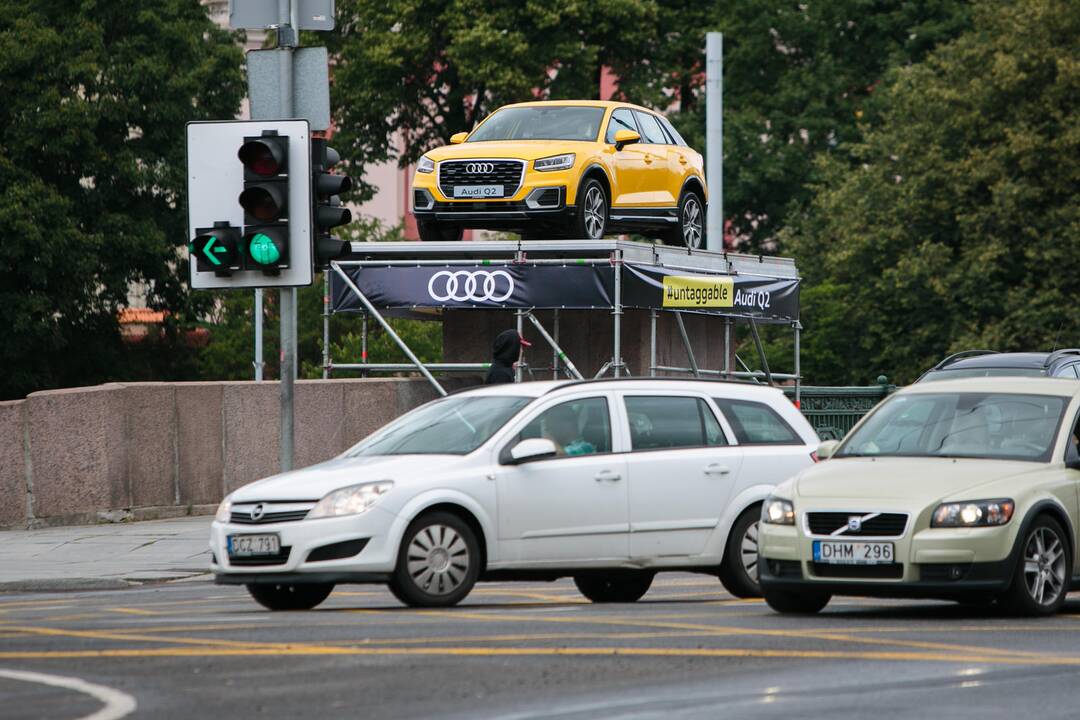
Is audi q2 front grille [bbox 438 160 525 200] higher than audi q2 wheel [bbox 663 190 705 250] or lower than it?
higher

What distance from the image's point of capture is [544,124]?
2514 cm

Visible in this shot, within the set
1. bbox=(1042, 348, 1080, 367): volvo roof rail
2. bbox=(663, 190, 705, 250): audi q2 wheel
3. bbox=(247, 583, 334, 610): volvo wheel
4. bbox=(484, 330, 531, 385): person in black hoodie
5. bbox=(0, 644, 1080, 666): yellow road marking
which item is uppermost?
bbox=(663, 190, 705, 250): audi q2 wheel

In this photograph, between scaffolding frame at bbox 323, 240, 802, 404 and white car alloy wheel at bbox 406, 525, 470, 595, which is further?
scaffolding frame at bbox 323, 240, 802, 404

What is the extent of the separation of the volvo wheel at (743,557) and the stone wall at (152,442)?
9.69 metres

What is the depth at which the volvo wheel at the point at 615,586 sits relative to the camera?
48.6 feet

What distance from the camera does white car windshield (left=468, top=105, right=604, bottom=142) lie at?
24.9m

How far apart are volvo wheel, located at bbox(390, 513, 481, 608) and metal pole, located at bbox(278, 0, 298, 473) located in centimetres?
322

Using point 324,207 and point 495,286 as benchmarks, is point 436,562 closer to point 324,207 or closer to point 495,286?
point 324,207

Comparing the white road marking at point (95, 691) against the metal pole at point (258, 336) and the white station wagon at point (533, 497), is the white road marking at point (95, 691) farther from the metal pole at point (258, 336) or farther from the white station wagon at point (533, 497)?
the metal pole at point (258, 336)

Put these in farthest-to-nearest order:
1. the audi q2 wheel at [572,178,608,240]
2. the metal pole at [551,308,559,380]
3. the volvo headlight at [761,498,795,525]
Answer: the metal pole at [551,308,559,380] → the audi q2 wheel at [572,178,608,240] → the volvo headlight at [761,498,795,525]

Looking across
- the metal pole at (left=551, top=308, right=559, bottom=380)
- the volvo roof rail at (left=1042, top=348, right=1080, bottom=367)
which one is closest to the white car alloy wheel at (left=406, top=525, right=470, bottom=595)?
the volvo roof rail at (left=1042, top=348, right=1080, bottom=367)

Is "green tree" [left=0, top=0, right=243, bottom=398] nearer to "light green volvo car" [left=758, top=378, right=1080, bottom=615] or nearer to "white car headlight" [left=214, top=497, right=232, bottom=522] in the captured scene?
"white car headlight" [left=214, top=497, right=232, bottom=522]

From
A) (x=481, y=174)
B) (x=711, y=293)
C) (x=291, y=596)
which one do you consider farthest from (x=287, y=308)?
(x=711, y=293)

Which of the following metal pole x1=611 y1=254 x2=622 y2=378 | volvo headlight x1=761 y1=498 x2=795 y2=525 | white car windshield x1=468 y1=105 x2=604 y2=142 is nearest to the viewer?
volvo headlight x1=761 y1=498 x2=795 y2=525
